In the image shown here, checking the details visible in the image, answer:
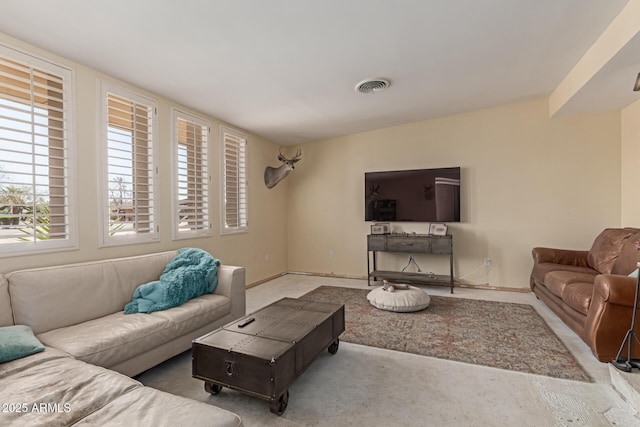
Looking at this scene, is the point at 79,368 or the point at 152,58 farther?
the point at 152,58

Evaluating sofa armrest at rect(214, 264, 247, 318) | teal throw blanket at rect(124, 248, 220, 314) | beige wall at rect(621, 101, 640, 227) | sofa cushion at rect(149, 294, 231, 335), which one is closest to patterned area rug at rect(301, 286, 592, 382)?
sofa armrest at rect(214, 264, 247, 318)

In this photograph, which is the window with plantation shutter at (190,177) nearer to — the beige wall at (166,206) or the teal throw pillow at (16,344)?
the beige wall at (166,206)

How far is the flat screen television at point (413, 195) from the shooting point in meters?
4.62

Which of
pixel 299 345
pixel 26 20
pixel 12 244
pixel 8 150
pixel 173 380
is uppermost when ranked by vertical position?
pixel 26 20

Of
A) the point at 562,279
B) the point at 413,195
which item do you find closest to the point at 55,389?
the point at 562,279

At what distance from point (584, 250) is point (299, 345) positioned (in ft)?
13.9

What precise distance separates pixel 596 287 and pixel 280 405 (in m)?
2.43

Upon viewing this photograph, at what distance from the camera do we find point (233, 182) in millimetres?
4523

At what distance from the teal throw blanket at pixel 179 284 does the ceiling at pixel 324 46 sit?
5.87 feet

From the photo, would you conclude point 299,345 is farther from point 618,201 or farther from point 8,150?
point 618,201

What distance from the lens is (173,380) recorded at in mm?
2141

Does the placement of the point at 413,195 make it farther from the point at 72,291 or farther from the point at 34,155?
the point at 34,155

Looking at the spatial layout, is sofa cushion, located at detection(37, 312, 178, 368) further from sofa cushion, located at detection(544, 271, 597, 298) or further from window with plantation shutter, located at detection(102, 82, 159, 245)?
sofa cushion, located at detection(544, 271, 597, 298)

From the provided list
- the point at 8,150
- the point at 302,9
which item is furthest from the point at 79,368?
the point at 302,9
